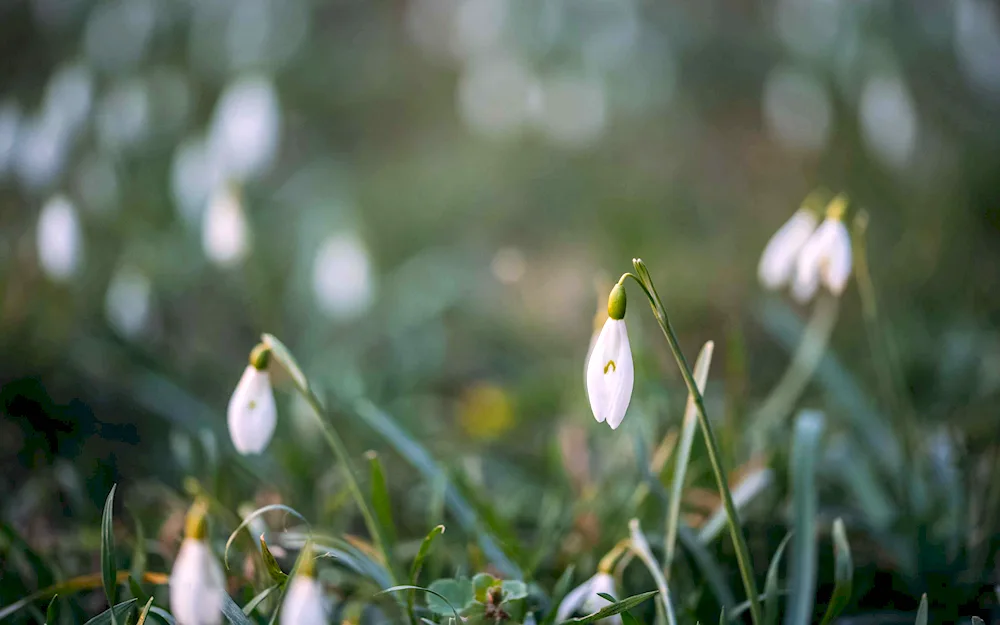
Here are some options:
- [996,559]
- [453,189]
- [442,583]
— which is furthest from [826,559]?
[453,189]

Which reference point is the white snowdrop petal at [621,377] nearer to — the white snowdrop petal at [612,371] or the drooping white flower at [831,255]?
the white snowdrop petal at [612,371]

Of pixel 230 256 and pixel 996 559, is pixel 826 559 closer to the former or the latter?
pixel 996 559

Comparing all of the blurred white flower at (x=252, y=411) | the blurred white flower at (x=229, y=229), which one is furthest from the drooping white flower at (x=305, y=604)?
the blurred white flower at (x=229, y=229)

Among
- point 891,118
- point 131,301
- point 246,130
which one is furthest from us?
point 891,118

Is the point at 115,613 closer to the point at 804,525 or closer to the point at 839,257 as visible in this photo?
the point at 804,525

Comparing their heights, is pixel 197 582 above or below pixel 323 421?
below

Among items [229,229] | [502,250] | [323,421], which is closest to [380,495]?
[323,421]

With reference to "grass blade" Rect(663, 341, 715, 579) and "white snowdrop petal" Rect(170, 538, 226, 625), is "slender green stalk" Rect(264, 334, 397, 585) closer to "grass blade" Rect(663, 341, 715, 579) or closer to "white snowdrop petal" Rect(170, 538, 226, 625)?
"white snowdrop petal" Rect(170, 538, 226, 625)
